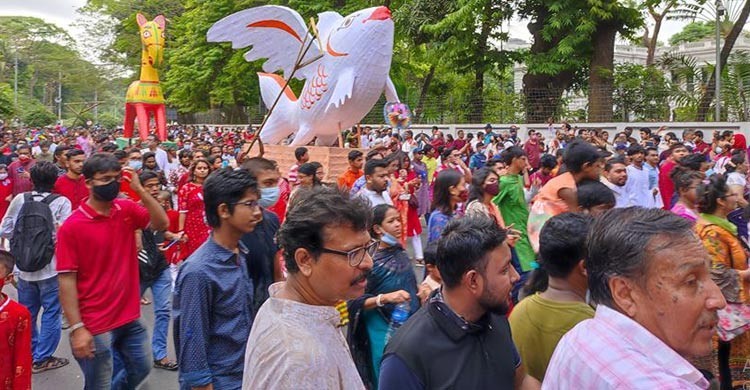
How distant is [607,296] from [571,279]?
957 mm

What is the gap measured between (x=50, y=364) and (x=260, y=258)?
2.76 m

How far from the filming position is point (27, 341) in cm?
324

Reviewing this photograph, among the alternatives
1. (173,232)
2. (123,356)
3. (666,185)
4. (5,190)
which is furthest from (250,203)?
(666,185)

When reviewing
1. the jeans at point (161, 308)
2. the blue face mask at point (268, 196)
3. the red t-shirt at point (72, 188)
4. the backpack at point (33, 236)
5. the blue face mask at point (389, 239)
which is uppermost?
the blue face mask at point (268, 196)

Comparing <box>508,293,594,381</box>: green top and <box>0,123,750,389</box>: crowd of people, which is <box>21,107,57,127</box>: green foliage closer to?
<box>0,123,750,389</box>: crowd of people

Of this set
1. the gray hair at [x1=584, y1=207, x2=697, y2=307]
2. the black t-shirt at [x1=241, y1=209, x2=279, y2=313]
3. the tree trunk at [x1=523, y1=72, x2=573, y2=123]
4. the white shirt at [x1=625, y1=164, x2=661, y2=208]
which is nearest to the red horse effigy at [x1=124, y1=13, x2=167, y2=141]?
the tree trunk at [x1=523, y1=72, x2=573, y2=123]

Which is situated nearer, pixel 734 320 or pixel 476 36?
pixel 734 320

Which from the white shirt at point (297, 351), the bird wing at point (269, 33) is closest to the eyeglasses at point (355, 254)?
the white shirt at point (297, 351)

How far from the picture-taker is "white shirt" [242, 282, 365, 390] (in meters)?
1.63

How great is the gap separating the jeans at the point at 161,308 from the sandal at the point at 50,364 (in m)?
0.78

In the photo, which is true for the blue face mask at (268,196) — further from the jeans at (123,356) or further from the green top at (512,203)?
the green top at (512,203)

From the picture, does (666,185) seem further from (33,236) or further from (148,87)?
(148,87)

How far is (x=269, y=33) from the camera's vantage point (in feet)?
42.4

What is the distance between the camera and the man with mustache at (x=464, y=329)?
6.79ft
